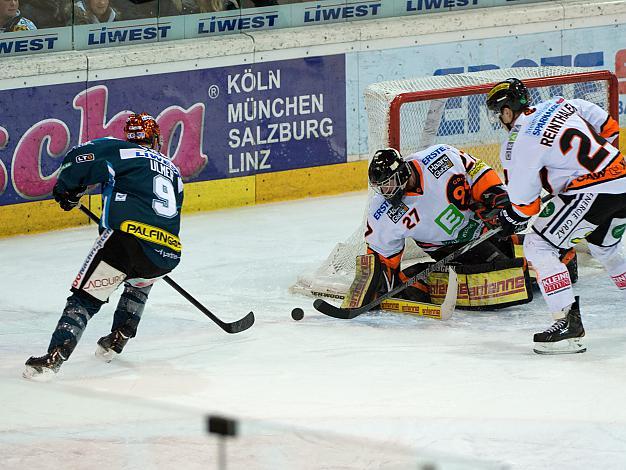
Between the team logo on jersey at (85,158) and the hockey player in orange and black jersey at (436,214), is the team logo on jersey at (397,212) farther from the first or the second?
the team logo on jersey at (85,158)

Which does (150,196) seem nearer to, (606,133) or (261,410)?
(261,410)

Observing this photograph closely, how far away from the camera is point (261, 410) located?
441 centimetres

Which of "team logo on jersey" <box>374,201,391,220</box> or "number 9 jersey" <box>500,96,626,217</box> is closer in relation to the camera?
"number 9 jersey" <box>500,96,626,217</box>

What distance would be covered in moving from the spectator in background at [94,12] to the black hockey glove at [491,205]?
2.88m

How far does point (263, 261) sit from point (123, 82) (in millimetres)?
1471

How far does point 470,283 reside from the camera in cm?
564

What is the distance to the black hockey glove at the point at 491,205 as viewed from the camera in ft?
18.2

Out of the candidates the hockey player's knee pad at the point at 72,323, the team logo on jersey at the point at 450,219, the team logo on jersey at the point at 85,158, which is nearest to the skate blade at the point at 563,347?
the team logo on jersey at the point at 450,219

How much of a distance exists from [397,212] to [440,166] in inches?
10.5

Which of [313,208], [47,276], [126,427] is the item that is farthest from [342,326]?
[126,427]

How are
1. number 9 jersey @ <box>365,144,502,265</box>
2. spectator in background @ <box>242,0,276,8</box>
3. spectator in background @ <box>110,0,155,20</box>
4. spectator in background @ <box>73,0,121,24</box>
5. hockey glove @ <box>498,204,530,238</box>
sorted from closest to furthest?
1. hockey glove @ <box>498,204,530,238</box>
2. number 9 jersey @ <box>365,144,502,265</box>
3. spectator in background @ <box>73,0,121,24</box>
4. spectator in background @ <box>110,0,155,20</box>
5. spectator in background @ <box>242,0,276,8</box>

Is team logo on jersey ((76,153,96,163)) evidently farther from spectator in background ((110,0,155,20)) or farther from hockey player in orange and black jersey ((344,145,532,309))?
spectator in background ((110,0,155,20))

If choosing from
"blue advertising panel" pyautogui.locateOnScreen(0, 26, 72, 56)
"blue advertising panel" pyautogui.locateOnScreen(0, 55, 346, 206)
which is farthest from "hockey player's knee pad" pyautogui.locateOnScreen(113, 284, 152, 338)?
"blue advertising panel" pyautogui.locateOnScreen(0, 26, 72, 56)

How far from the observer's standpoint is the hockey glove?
5.19 metres
